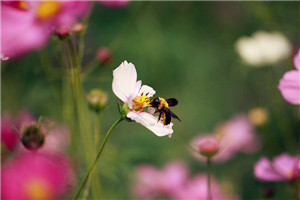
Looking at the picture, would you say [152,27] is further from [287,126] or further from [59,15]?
[59,15]

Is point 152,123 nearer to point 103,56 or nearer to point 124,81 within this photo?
point 124,81

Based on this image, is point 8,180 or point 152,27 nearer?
point 8,180

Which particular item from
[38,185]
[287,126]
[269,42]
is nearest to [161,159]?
[287,126]

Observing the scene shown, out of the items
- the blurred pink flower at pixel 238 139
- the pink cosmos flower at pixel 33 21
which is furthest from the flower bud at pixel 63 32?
the blurred pink flower at pixel 238 139

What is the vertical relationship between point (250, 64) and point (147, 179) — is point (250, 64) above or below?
above

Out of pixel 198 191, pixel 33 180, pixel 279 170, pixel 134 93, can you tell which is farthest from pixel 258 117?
pixel 33 180

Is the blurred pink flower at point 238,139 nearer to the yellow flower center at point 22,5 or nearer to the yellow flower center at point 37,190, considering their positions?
the yellow flower center at point 22,5
